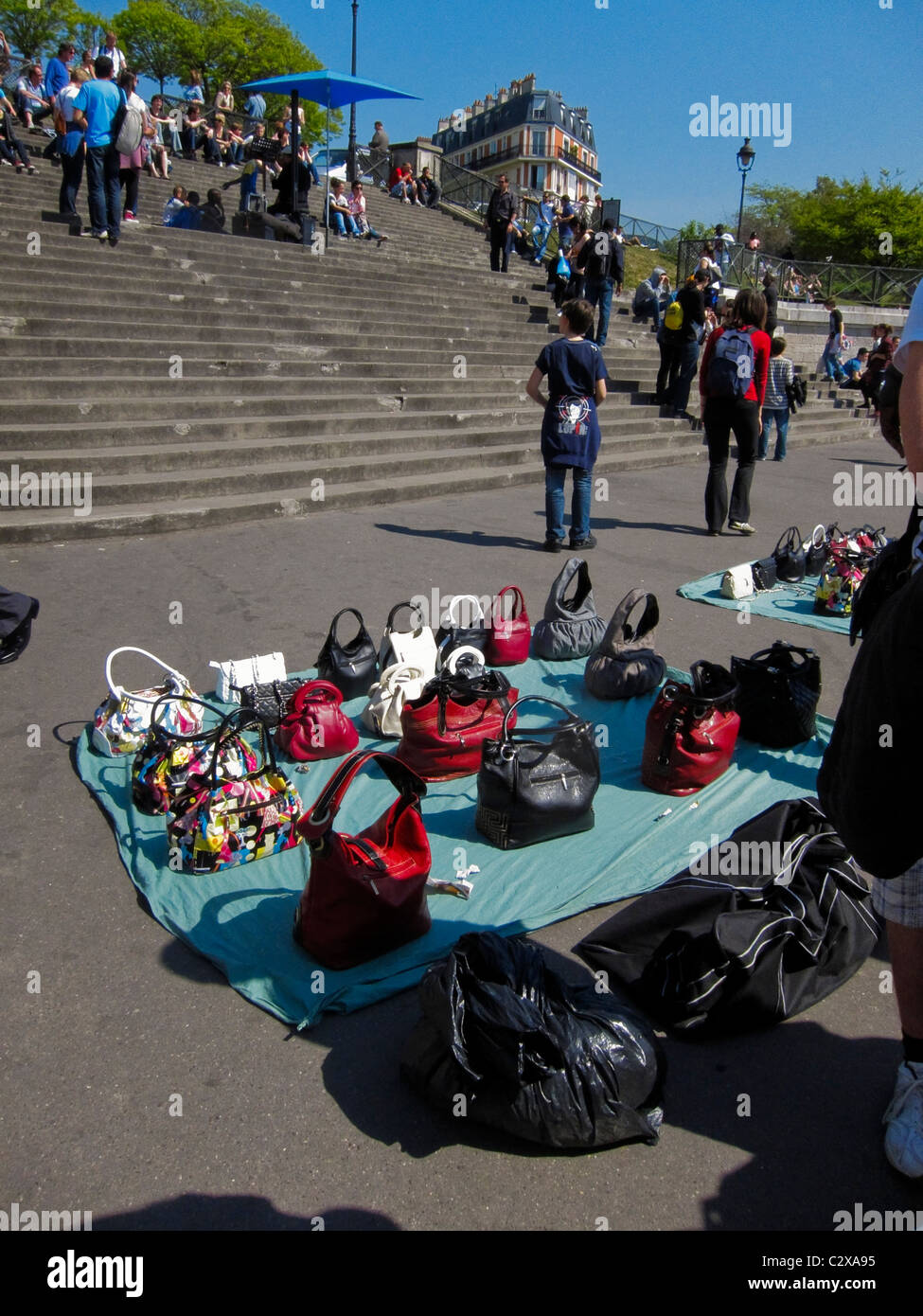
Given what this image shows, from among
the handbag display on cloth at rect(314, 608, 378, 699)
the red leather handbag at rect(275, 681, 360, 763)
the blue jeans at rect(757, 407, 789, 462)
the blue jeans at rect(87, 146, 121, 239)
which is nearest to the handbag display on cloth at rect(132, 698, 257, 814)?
the red leather handbag at rect(275, 681, 360, 763)

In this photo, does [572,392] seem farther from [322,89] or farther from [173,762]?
[322,89]

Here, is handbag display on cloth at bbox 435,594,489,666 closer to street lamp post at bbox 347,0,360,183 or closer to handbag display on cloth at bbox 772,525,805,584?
handbag display on cloth at bbox 772,525,805,584

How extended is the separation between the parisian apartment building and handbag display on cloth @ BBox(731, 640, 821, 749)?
91922 millimetres

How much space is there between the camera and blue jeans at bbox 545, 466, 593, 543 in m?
7.44

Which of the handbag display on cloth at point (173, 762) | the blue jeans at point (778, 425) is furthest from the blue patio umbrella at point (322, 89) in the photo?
the handbag display on cloth at point (173, 762)

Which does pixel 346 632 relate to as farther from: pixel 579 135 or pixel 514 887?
pixel 579 135

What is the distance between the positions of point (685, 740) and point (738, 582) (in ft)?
10.3

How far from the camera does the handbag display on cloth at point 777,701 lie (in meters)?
4.27

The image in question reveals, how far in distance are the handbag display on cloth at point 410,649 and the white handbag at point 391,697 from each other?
9 centimetres

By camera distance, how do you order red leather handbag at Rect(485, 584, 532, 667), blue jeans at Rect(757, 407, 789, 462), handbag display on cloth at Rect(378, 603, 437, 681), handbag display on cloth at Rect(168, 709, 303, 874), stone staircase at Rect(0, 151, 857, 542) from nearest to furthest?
handbag display on cloth at Rect(168, 709, 303, 874) < handbag display on cloth at Rect(378, 603, 437, 681) < red leather handbag at Rect(485, 584, 532, 667) < stone staircase at Rect(0, 151, 857, 542) < blue jeans at Rect(757, 407, 789, 462)

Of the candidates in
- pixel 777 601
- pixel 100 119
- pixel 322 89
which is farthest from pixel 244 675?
pixel 322 89

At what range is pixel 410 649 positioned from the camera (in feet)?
15.2

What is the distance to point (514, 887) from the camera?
3.25m

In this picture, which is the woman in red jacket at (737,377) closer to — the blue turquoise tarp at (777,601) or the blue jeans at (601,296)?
the blue turquoise tarp at (777,601)
